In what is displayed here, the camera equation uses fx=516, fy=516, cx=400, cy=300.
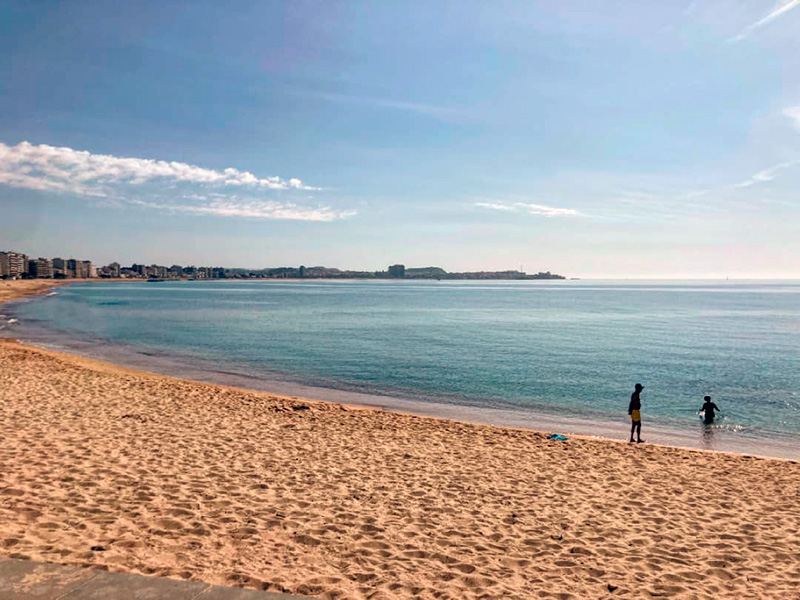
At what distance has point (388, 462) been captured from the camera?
12.3 meters

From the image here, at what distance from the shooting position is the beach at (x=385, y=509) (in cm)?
659

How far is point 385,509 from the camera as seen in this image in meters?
9.01

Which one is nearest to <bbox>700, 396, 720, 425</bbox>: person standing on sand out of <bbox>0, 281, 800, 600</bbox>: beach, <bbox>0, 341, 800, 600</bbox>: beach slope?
<bbox>0, 281, 800, 600</bbox>: beach

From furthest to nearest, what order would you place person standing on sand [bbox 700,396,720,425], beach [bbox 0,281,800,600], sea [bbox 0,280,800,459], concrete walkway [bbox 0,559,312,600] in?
sea [bbox 0,280,800,459] < person standing on sand [bbox 700,396,720,425] < beach [bbox 0,281,800,600] < concrete walkway [bbox 0,559,312,600]

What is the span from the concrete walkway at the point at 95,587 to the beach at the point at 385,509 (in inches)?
44.1

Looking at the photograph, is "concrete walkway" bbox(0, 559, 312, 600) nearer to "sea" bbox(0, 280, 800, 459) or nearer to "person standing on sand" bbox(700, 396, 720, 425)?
"sea" bbox(0, 280, 800, 459)

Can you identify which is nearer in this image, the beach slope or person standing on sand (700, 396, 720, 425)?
the beach slope

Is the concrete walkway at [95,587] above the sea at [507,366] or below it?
above

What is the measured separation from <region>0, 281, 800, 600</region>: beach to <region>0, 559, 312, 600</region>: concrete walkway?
1.12 metres

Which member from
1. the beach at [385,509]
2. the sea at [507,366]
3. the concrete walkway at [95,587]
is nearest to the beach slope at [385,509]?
the beach at [385,509]

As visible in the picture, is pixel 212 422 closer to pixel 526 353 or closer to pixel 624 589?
pixel 624 589

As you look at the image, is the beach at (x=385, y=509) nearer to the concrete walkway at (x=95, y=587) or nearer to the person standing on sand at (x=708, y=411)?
the concrete walkway at (x=95, y=587)

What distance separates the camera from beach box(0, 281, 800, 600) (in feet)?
21.6

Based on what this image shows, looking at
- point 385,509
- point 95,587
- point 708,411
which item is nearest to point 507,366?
point 708,411
